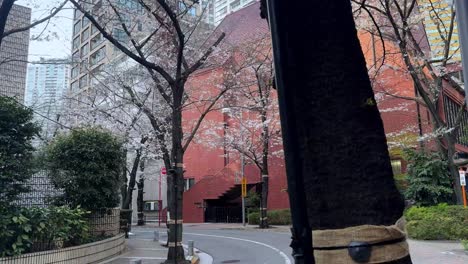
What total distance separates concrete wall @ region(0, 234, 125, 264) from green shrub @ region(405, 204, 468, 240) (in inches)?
449

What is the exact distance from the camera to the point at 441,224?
15438mm

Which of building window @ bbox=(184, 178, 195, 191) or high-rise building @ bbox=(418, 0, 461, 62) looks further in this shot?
building window @ bbox=(184, 178, 195, 191)

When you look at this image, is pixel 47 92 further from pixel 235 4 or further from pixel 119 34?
pixel 235 4

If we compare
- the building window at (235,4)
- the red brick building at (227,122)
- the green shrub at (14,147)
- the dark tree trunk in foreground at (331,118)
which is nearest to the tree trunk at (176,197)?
the green shrub at (14,147)

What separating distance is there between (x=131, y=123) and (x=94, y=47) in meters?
35.1

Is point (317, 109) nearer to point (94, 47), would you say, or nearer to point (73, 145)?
point (73, 145)

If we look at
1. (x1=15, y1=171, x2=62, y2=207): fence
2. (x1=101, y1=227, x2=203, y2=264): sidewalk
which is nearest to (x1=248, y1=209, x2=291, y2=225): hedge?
(x1=101, y1=227, x2=203, y2=264): sidewalk

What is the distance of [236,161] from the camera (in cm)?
3188

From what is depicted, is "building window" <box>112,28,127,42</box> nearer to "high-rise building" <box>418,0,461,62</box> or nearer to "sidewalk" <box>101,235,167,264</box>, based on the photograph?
"sidewalk" <box>101,235,167,264</box>

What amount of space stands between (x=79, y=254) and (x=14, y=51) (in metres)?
6.22

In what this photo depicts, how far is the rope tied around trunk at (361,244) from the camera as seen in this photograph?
1677 mm

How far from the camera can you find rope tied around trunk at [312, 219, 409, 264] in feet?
5.50

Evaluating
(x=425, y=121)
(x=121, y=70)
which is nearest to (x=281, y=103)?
(x=121, y=70)

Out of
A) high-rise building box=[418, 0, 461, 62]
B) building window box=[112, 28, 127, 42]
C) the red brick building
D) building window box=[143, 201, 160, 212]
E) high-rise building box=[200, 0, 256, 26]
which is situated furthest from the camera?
building window box=[143, 201, 160, 212]
